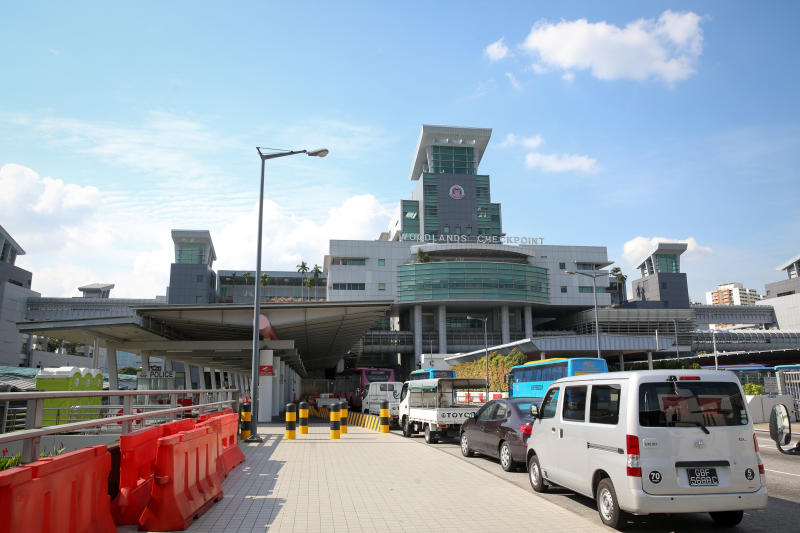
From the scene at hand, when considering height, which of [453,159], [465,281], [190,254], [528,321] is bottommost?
[528,321]

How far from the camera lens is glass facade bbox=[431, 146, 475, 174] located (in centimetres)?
12369

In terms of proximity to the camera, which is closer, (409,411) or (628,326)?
(409,411)

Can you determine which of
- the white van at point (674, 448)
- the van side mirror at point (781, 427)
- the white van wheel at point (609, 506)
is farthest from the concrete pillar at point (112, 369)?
the van side mirror at point (781, 427)

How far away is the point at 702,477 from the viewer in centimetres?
688

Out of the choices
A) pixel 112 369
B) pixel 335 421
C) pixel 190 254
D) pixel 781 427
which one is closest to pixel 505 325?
pixel 190 254

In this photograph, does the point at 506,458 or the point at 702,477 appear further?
the point at 506,458

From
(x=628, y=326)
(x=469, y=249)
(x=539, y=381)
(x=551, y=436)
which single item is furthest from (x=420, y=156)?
(x=551, y=436)

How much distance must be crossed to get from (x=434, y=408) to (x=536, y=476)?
1019 centimetres

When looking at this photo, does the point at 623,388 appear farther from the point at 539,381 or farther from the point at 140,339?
the point at 140,339

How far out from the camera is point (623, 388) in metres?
7.37

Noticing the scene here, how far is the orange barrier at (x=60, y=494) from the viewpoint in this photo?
13.7ft

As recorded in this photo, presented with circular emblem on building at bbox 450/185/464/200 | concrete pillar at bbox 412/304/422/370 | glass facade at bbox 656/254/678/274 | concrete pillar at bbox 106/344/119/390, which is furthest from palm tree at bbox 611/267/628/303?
concrete pillar at bbox 106/344/119/390

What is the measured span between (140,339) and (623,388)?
29.4m

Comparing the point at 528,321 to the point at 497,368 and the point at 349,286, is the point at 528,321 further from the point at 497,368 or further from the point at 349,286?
the point at 497,368
